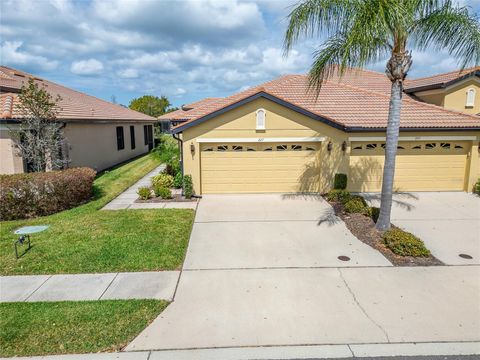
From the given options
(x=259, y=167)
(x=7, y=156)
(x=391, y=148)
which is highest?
(x=391, y=148)

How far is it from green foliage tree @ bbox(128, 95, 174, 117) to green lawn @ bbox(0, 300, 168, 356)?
4858 cm

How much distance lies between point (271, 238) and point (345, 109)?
25.8 feet

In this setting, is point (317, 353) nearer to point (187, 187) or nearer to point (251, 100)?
point (187, 187)

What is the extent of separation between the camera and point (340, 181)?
12719mm

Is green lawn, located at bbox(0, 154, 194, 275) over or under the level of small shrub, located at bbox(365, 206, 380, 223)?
under

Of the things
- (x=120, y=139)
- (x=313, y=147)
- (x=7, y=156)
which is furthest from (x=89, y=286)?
(x=120, y=139)

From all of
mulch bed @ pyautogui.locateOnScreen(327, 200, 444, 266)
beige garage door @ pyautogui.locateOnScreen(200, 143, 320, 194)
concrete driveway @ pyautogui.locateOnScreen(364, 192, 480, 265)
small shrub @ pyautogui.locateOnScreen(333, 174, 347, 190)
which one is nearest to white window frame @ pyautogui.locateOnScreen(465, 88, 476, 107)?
concrete driveway @ pyautogui.locateOnScreen(364, 192, 480, 265)

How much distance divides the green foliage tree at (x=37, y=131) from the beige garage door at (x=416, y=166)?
38.8 ft

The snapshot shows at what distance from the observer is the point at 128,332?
484 cm

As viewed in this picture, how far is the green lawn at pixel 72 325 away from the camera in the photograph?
4.57m

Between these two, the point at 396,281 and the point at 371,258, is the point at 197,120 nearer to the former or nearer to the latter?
the point at 371,258

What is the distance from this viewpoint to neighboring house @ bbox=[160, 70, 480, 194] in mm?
12773

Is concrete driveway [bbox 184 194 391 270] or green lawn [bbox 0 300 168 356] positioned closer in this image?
green lawn [bbox 0 300 168 356]

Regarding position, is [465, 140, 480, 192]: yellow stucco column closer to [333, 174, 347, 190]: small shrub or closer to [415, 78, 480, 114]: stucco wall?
[415, 78, 480, 114]: stucco wall
